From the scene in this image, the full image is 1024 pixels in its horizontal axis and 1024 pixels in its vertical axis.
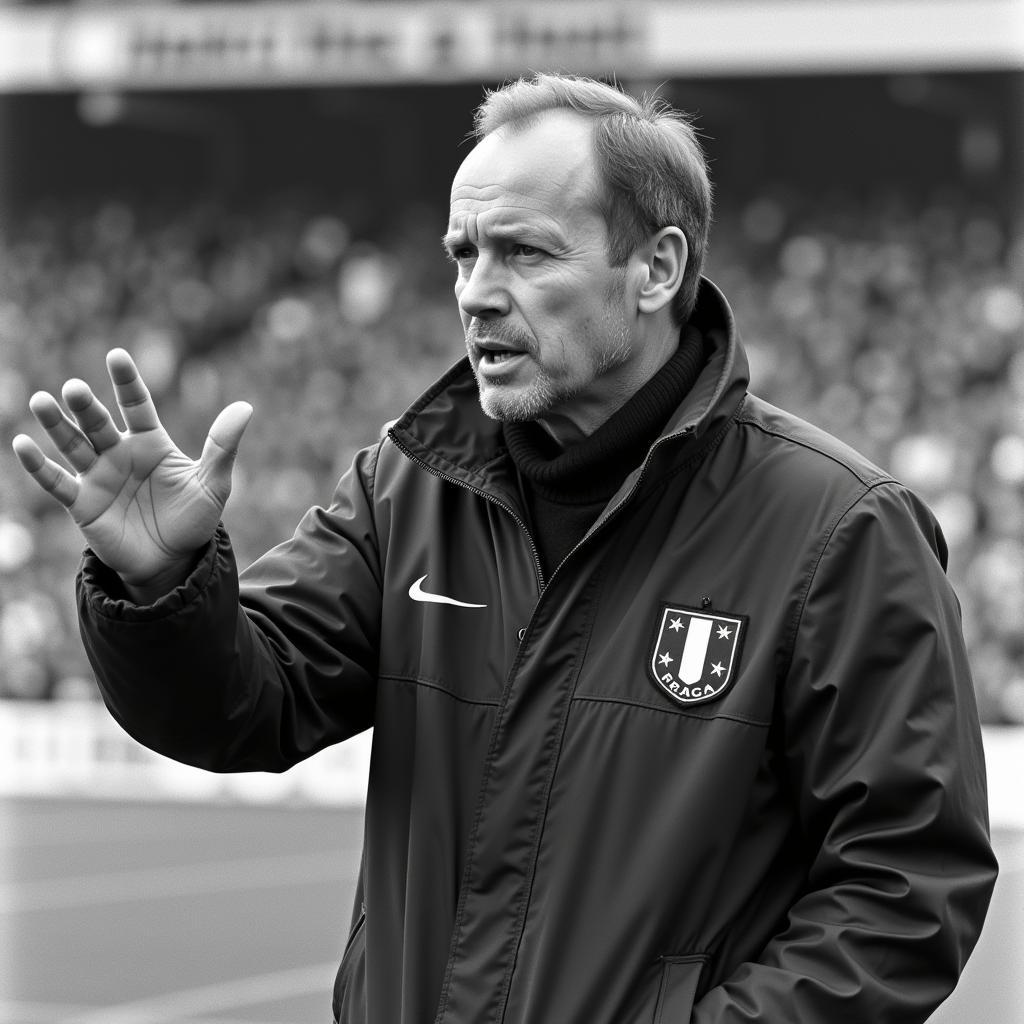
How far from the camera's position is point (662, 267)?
2529 millimetres

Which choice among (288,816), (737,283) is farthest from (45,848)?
(737,283)

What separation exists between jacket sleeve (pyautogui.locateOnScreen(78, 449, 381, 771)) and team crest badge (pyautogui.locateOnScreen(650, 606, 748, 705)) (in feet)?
1.55

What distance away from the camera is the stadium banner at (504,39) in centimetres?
1694

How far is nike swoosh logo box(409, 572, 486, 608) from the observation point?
2.46 meters

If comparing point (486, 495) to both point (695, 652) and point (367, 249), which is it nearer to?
point (695, 652)

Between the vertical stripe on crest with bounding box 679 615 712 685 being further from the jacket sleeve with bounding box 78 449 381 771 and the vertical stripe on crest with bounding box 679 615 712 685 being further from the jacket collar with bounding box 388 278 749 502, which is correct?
the jacket sleeve with bounding box 78 449 381 771

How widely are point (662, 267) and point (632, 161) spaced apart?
0.15m

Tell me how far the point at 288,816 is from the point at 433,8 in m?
8.59

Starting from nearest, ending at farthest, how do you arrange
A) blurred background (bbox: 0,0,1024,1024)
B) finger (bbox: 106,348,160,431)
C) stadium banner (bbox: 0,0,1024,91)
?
finger (bbox: 106,348,160,431) < blurred background (bbox: 0,0,1024,1024) < stadium banner (bbox: 0,0,1024,91)

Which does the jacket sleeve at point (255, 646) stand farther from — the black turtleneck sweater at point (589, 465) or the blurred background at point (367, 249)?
the blurred background at point (367, 249)

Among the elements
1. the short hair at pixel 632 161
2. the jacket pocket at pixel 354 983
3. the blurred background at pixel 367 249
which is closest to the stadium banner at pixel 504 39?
the blurred background at pixel 367 249

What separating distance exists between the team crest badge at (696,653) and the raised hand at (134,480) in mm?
579

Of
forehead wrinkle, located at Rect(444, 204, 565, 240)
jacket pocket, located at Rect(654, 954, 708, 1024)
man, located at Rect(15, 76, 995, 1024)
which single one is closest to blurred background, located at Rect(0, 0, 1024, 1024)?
man, located at Rect(15, 76, 995, 1024)

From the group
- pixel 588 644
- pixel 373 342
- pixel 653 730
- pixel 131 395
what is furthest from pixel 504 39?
pixel 653 730
